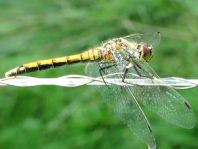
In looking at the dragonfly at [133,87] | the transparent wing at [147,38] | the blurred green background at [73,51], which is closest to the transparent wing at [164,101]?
the dragonfly at [133,87]

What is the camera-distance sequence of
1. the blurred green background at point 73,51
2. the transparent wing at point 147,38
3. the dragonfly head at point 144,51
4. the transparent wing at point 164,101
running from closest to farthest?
the transparent wing at point 164,101, the dragonfly head at point 144,51, the transparent wing at point 147,38, the blurred green background at point 73,51

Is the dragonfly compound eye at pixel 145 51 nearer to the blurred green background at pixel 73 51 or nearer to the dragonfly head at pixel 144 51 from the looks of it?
the dragonfly head at pixel 144 51

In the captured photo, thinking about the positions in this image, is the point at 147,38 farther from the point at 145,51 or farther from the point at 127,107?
the point at 127,107

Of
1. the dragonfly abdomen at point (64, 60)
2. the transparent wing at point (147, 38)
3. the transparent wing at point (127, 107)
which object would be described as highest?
the transparent wing at point (147, 38)

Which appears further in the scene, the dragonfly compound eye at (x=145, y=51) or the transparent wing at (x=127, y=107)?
the dragonfly compound eye at (x=145, y=51)

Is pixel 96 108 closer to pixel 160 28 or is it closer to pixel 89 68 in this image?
pixel 160 28

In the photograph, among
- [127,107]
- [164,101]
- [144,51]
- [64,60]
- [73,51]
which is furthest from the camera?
[73,51]

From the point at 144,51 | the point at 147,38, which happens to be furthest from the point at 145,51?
the point at 147,38
